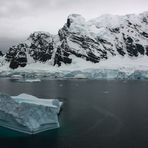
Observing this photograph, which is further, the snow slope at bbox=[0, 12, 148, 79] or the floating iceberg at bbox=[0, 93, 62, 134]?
the snow slope at bbox=[0, 12, 148, 79]

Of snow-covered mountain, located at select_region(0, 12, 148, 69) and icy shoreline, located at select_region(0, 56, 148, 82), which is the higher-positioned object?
snow-covered mountain, located at select_region(0, 12, 148, 69)

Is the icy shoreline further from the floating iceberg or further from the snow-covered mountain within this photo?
the floating iceberg

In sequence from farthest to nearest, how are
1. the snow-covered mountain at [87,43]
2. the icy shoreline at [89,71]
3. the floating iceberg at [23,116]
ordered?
1. the snow-covered mountain at [87,43]
2. the icy shoreline at [89,71]
3. the floating iceberg at [23,116]

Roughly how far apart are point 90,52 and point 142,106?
129 m

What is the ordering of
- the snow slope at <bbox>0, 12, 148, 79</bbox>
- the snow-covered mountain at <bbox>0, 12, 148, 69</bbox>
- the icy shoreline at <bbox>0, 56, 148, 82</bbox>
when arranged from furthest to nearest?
the snow-covered mountain at <bbox>0, 12, 148, 69</bbox> → the snow slope at <bbox>0, 12, 148, 79</bbox> → the icy shoreline at <bbox>0, 56, 148, 82</bbox>

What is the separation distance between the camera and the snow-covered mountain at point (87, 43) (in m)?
163

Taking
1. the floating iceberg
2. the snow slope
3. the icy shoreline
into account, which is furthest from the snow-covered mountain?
the floating iceberg

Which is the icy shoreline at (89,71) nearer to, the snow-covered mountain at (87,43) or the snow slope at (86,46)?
the snow slope at (86,46)

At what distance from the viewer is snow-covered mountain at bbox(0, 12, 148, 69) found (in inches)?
6403

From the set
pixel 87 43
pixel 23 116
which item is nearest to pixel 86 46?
pixel 87 43

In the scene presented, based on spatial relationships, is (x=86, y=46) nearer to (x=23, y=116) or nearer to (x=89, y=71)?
(x=89, y=71)

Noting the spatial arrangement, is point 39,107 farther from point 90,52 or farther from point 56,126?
point 90,52

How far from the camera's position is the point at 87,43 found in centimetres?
16500

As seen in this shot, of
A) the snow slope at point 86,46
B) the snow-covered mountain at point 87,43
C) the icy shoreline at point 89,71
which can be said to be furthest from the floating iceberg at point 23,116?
the snow-covered mountain at point 87,43
